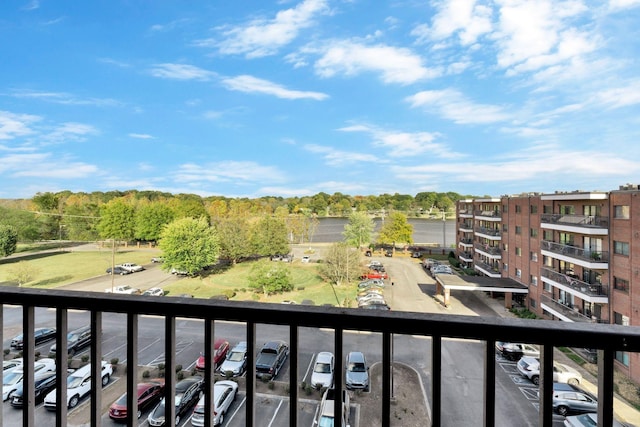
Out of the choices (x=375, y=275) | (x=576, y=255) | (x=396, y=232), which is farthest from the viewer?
(x=396, y=232)

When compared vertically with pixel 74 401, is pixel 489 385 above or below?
above

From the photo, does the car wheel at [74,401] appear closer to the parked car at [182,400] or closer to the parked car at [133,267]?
the parked car at [182,400]

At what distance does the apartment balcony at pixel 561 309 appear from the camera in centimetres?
696

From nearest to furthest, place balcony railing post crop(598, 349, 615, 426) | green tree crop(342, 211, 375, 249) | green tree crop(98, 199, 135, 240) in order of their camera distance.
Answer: balcony railing post crop(598, 349, 615, 426) < green tree crop(98, 199, 135, 240) < green tree crop(342, 211, 375, 249)

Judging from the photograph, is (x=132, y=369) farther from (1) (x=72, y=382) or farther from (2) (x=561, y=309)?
(2) (x=561, y=309)

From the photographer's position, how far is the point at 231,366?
2.37 ft

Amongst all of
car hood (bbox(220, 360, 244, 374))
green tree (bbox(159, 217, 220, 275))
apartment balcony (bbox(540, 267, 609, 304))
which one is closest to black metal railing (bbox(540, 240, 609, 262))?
apartment balcony (bbox(540, 267, 609, 304))

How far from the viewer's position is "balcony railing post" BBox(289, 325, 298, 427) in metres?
0.61

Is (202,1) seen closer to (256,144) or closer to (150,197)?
(150,197)

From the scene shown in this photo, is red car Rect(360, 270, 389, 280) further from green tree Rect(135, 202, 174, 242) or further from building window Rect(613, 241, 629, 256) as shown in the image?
green tree Rect(135, 202, 174, 242)

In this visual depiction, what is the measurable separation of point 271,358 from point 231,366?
0.36ft

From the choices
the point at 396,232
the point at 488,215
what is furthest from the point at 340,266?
the point at 488,215

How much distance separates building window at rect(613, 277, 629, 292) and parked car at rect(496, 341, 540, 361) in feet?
24.2

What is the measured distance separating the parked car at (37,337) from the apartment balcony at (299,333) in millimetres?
13
